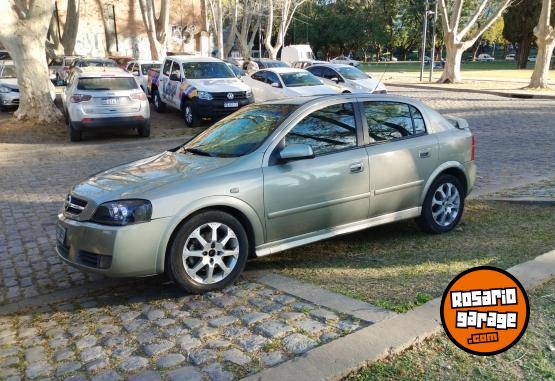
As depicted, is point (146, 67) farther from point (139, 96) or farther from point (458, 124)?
point (458, 124)

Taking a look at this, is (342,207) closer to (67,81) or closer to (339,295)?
(339,295)

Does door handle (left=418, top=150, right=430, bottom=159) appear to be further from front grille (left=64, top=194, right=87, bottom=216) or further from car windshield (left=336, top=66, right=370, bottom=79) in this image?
car windshield (left=336, top=66, right=370, bottom=79)

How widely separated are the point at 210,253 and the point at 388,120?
7.95 feet

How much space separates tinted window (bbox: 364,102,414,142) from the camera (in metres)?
5.51

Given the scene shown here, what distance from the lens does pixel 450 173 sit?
19.9 ft

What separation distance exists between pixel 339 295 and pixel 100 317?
6.14 ft

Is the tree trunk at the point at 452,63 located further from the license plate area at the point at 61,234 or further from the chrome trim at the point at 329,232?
the license plate area at the point at 61,234

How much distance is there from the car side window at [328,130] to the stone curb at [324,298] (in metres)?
1.22

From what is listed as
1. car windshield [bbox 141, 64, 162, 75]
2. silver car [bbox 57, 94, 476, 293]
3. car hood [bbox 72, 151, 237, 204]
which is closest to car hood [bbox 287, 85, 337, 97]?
car windshield [bbox 141, 64, 162, 75]

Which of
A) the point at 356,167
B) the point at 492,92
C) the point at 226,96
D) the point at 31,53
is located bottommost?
the point at 492,92

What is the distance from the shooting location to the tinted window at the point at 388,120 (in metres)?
5.51

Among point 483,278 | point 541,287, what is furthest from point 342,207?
point 483,278

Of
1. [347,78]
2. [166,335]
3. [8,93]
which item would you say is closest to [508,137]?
[347,78]

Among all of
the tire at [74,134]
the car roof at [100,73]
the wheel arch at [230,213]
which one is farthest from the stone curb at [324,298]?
the car roof at [100,73]
